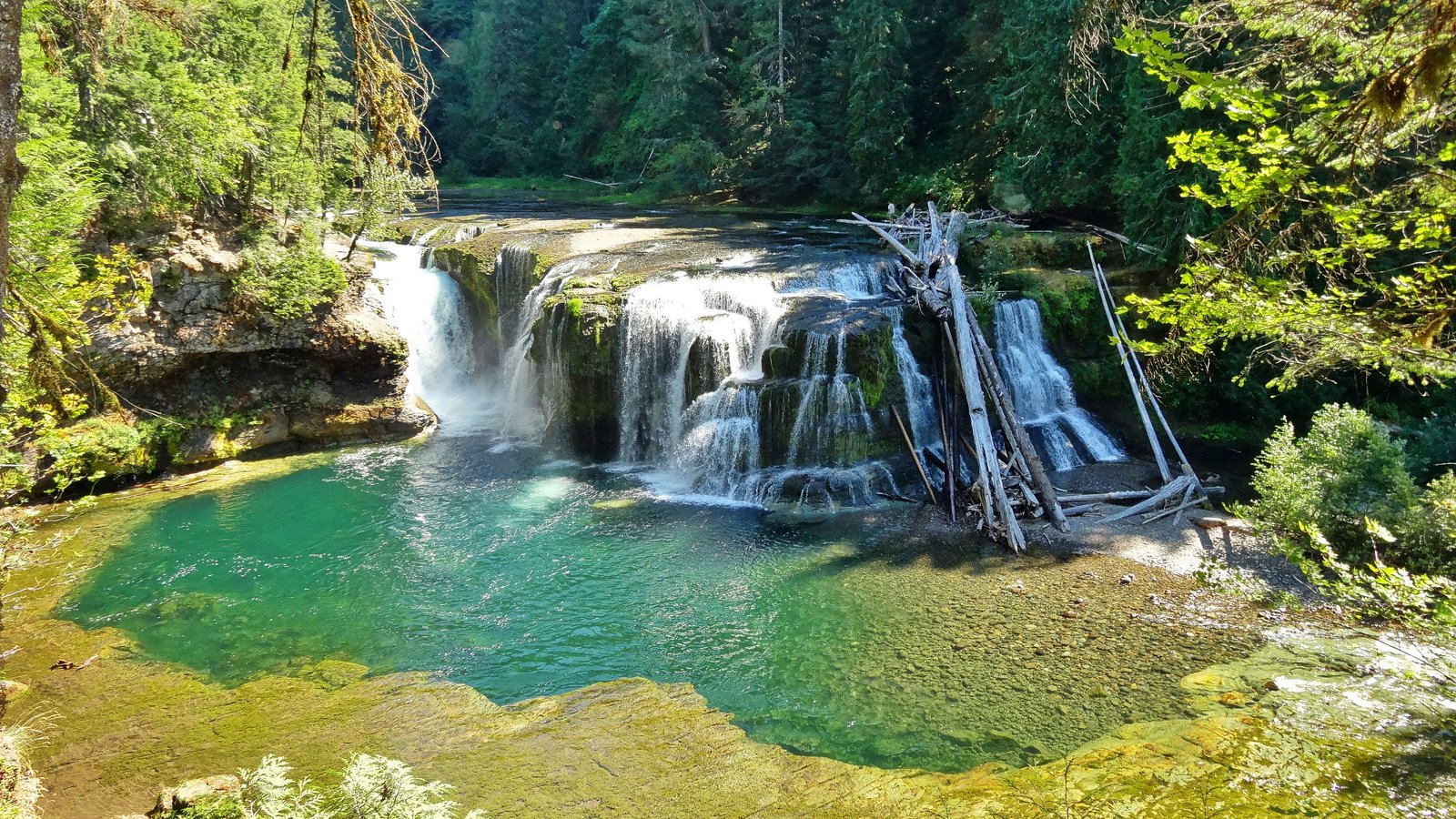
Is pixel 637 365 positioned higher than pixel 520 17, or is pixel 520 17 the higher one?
pixel 520 17

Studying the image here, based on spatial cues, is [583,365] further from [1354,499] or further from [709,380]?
[1354,499]

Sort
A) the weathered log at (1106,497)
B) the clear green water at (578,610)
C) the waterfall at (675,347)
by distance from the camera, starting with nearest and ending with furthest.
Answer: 1. the clear green water at (578,610)
2. the weathered log at (1106,497)
3. the waterfall at (675,347)

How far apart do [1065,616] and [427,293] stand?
15275mm

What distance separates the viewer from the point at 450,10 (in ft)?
156

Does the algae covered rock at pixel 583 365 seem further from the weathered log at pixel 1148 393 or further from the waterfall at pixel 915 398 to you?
the weathered log at pixel 1148 393

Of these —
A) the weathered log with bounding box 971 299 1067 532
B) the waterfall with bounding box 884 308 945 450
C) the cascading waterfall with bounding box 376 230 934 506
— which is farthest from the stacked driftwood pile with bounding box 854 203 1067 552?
the cascading waterfall with bounding box 376 230 934 506

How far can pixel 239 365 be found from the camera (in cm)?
1495

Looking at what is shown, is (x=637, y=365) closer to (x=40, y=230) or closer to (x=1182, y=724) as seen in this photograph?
(x=40, y=230)

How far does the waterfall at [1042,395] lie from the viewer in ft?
44.3

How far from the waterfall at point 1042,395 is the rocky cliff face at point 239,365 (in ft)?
36.9

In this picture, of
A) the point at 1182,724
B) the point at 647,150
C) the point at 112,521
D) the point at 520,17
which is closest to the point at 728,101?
the point at 647,150

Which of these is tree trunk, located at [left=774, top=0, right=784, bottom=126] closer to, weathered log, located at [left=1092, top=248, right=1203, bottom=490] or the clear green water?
weathered log, located at [left=1092, top=248, right=1203, bottom=490]

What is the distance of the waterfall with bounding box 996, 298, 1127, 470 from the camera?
44.3 feet

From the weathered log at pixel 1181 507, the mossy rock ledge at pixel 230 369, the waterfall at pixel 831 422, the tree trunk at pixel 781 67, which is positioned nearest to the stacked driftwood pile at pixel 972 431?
the waterfall at pixel 831 422
